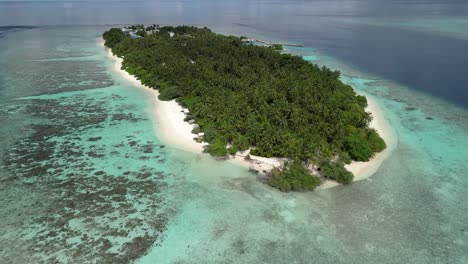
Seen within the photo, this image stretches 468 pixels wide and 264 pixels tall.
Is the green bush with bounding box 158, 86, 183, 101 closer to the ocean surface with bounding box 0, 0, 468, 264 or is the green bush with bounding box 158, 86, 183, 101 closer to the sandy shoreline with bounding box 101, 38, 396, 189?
the sandy shoreline with bounding box 101, 38, 396, 189

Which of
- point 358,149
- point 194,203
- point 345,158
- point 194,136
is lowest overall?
point 194,203

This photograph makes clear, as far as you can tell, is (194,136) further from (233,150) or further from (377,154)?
(377,154)

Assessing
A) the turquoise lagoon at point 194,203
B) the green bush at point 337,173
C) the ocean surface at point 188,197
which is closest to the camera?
the turquoise lagoon at point 194,203

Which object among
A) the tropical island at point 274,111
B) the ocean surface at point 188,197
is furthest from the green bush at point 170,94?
the ocean surface at point 188,197

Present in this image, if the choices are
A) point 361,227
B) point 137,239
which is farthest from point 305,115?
point 137,239

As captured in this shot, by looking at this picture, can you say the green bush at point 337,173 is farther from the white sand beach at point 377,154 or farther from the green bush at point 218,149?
the green bush at point 218,149

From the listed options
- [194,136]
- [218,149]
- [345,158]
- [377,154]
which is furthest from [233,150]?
[377,154]

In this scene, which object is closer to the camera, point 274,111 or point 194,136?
point 274,111
